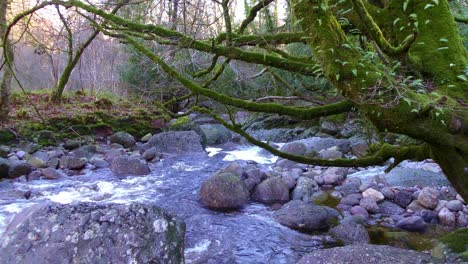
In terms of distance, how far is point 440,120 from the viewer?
7.98ft

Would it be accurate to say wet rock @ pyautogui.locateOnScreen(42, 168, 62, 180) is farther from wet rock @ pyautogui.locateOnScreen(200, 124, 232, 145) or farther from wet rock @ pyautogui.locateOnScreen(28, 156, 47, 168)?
wet rock @ pyautogui.locateOnScreen(200, 124, 232, 145)

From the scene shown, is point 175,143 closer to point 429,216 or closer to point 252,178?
point 252,178

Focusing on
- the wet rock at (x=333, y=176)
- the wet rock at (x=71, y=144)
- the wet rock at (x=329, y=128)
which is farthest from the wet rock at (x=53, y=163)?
the wet rock at (x=329, y=128)

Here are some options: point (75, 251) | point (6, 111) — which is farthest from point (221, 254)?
point (6, 111)

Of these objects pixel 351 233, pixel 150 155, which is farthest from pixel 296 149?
pixel 351 233

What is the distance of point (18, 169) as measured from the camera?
28.9 ft

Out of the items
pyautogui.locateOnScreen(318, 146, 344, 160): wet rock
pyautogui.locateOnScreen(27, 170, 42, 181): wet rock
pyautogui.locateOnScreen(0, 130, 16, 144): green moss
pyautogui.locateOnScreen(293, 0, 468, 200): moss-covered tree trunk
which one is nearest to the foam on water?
pyautogui.locateOnScreen(318, 146, 344, 160): wet rock

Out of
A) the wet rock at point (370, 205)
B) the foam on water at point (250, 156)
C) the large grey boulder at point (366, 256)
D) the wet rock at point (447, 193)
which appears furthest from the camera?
the foam on water at point (250, 156)

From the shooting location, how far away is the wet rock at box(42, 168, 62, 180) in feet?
29.3

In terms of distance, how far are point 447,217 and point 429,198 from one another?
681 mm

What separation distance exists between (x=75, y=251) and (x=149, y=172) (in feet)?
22.3

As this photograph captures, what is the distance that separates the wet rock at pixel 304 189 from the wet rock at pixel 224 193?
3.56 feet

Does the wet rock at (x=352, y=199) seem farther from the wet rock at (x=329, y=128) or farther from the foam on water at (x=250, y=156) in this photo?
the wet rock at (x=329, y=128)

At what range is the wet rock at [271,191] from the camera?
26.2 feet
